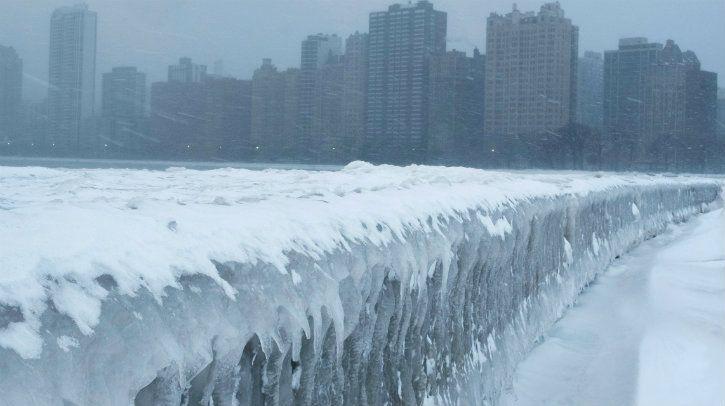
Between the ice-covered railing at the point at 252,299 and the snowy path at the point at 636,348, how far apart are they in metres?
0.73

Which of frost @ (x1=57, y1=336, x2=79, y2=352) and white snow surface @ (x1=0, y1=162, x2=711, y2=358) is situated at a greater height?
white snow surface @ (x1=0, y1=162, x2=711, y2=358)

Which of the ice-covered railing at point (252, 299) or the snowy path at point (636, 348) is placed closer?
the ice-covered railing at point (252, 299)

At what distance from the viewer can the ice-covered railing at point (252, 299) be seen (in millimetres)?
1474

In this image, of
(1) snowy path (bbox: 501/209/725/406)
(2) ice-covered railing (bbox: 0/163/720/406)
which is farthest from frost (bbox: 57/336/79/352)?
(1) snowy path (bbox: 501/209/725/406)

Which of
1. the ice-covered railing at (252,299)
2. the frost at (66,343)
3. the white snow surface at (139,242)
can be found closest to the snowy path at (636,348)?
the ice-covered railing at (252,299)

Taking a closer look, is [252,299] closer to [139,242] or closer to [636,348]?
[139,242]

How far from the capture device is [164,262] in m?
1.78

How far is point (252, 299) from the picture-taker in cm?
200

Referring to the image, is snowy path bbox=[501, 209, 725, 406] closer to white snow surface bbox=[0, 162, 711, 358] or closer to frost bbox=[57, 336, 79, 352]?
white snow surface bbox=[0, 162, 711, 358]

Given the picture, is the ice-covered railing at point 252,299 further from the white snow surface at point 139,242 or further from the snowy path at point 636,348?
the snowy path at point 636,348

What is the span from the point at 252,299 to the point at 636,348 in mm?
4549

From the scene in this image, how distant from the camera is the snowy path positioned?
4.76 metres

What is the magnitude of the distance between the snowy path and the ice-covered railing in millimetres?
734

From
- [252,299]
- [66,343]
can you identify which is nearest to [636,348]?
[252,299]
